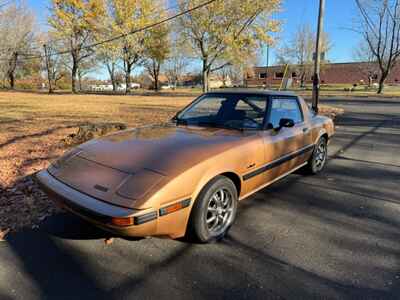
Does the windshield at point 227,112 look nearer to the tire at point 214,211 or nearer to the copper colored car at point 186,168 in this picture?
the copper colored car at point 186,168

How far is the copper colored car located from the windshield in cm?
1

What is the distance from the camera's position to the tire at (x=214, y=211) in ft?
8.35

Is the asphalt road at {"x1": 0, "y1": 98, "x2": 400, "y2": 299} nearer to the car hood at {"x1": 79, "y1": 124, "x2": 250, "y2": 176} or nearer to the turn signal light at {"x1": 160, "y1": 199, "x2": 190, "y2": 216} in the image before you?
the turn signal light at {"x1": 160, "y1": 199, "x2": 190, "y2": 216}

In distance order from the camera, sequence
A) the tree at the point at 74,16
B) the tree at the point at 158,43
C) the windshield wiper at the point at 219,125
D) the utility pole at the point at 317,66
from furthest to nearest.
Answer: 1. the tree at the point at 158,43
2. the tree at the point at 74,16
3. the utility pole at the point at 317,66
4. the windshield wiper at the point at 219,125

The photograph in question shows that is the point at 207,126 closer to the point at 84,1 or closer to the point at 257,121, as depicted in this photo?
the point at 257,121

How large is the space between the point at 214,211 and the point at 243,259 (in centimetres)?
53

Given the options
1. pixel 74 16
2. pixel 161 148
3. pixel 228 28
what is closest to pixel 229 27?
pixel 228 28

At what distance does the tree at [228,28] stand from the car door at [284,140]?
20131mm

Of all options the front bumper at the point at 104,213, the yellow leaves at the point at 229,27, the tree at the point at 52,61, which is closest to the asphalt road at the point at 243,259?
the front bumper at the point at 104,213

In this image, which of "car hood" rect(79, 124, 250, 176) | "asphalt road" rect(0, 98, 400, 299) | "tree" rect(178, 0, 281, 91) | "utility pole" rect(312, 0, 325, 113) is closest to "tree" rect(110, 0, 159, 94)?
"tree" rect(178, 0, 281, 91)

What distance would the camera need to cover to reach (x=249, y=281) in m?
2.24

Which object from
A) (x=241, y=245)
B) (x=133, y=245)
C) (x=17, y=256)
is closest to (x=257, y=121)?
(x=241, y=245)

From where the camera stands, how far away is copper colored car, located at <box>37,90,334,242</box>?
2.20 meters

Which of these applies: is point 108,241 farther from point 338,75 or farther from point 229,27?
point 338,75
